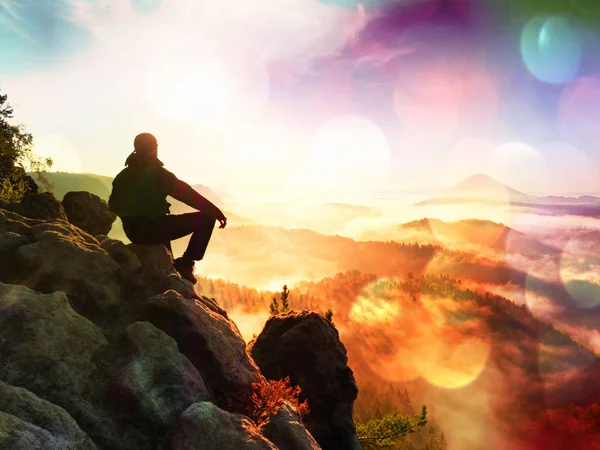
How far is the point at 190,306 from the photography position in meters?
11.4

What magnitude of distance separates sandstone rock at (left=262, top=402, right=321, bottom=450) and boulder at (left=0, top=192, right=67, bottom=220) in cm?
972

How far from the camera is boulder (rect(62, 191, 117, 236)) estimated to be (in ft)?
56.9

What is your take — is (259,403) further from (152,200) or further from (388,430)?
(388,430)

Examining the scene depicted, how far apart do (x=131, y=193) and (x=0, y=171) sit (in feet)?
63.4

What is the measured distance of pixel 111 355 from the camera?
9.04m

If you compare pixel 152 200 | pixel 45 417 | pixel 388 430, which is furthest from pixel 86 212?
pixel 388 430

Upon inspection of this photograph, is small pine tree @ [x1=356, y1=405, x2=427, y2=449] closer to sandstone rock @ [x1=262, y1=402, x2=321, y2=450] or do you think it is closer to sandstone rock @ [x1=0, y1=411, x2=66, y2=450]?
sandstone rock @ [x1=262, y1=402, x2=321, y2=450]

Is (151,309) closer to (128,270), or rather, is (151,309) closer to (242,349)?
(128,270)

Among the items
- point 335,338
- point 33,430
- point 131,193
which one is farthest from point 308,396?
point 33,430

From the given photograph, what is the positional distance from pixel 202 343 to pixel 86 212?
996 centimetres

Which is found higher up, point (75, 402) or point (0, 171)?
point (0, 171)

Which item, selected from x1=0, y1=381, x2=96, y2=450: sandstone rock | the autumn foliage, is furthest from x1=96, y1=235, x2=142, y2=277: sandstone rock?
x1=0, y1=381, x2=96, y2=450: sandstone rock

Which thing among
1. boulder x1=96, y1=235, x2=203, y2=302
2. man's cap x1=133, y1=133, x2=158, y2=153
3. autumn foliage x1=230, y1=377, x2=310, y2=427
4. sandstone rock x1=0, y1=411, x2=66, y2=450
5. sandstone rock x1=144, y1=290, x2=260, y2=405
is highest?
man's cap x1=133, y1=133, x2=158, y2=153

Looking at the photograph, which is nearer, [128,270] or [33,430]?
[33,430]
